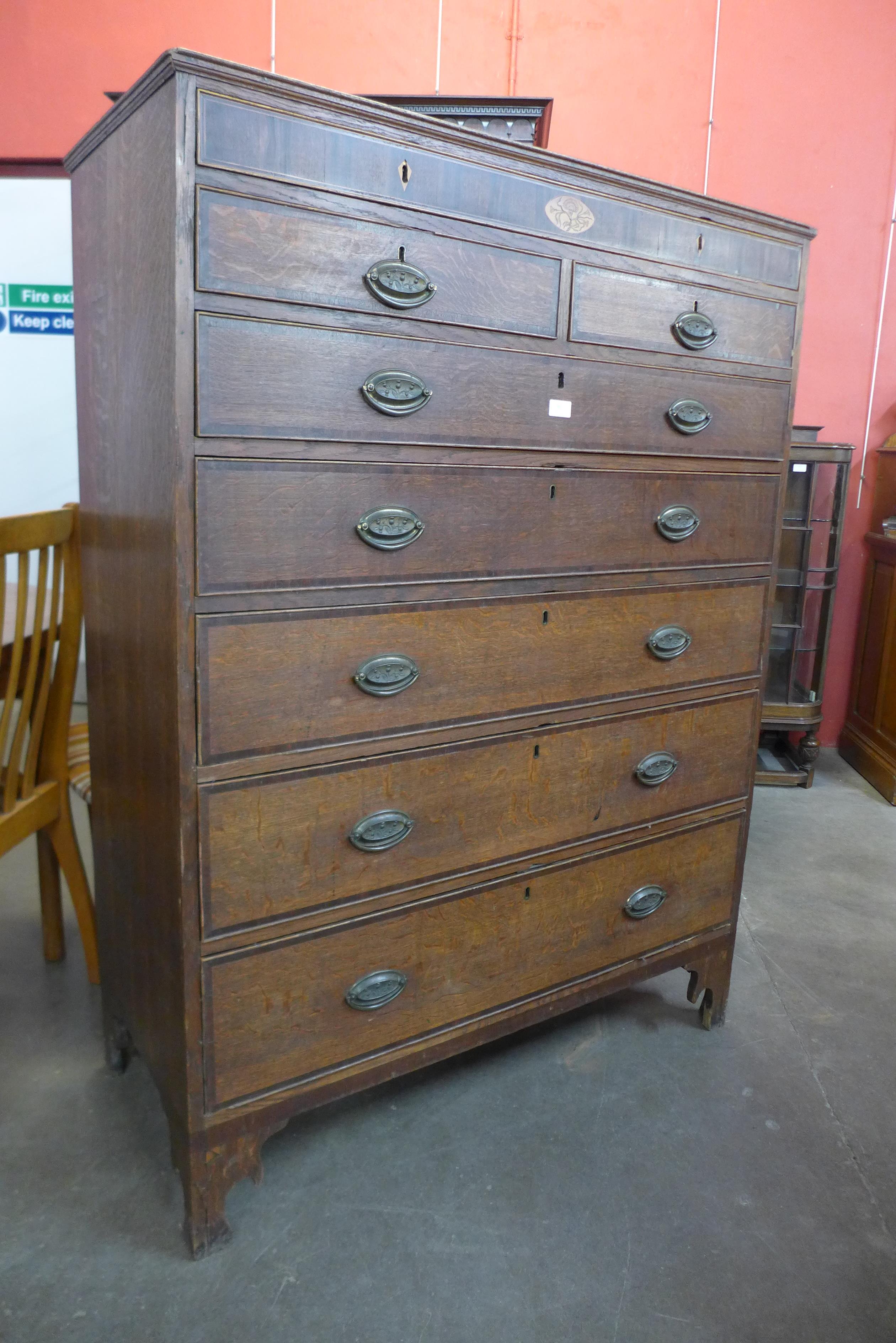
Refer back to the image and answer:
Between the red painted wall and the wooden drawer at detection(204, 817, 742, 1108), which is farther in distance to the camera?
the red painted wall

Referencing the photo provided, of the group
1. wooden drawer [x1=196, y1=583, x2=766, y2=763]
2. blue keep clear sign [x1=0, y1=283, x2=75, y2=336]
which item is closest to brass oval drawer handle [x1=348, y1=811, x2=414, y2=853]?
wooden drawer [x1=196, y1=583, x2=766, y2=763]

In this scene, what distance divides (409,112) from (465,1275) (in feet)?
5.61

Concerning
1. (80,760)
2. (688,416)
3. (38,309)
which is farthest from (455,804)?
(38,309)

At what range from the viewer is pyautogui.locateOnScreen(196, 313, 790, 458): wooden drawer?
4.12 ft

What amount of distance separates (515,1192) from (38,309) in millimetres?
3703

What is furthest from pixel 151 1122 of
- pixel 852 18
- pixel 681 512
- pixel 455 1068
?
pixel 852 18

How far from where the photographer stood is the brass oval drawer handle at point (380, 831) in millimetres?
1487

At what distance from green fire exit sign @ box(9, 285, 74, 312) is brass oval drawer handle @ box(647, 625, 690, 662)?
3.12m

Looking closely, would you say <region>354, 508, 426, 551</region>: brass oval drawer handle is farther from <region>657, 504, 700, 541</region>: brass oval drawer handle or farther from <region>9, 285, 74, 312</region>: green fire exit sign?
<region>9, 285, 74, 312</region>: green fire exit sign

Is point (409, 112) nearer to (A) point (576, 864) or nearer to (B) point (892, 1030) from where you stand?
(A) point (576, 864)

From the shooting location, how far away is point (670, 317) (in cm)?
167

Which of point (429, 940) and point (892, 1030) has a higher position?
point (429, 940)

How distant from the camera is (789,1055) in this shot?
2.02m

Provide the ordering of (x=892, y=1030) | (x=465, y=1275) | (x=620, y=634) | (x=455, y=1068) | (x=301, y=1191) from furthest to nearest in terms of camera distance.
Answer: (x=892, y=1030) → (x=455, y=1068) → (x=620, y=634) → (x=301, y=1191) → (x=465, y=1275)
